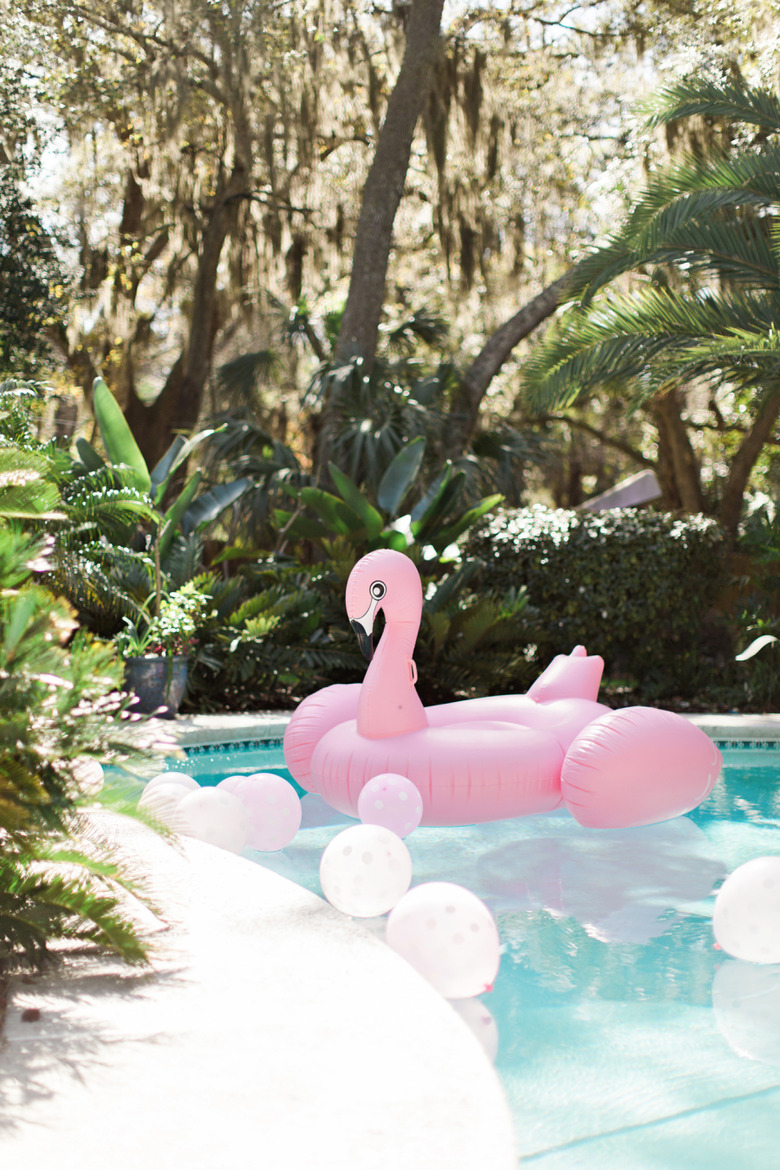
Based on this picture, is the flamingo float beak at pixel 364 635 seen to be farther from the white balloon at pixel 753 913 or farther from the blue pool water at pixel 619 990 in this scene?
the white balloon at pixel 753 913

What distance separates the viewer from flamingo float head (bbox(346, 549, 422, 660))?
4676mm

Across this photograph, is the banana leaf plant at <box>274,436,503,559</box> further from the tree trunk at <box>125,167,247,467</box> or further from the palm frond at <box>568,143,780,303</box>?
the tree trunk at <box>125,167,247,467</box>

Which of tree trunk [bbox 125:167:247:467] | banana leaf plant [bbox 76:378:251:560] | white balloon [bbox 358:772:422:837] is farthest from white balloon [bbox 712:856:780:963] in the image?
tree trunk [bbox 125:167:247:467]

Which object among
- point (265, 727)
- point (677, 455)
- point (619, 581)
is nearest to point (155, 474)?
point (265, 727)

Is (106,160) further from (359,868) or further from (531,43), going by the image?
(359,868)

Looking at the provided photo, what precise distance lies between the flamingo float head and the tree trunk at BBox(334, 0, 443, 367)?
607cm

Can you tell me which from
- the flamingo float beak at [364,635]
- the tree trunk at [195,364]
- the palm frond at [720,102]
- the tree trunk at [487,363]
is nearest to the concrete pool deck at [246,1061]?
the flamingo float beak at [364,635]

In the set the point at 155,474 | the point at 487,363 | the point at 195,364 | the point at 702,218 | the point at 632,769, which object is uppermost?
the point at 195,364

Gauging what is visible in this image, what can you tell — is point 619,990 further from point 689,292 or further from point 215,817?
point 689,292

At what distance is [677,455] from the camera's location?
14047mm

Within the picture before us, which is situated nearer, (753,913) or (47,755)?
(47,755)

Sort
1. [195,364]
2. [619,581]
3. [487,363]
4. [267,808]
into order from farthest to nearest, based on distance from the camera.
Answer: [195,364], [487,363], [619,581], [267,808]

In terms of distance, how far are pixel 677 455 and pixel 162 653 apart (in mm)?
9104

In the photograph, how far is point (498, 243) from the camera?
13.0 metres
